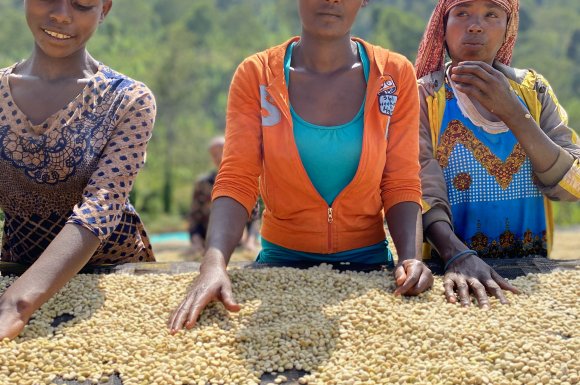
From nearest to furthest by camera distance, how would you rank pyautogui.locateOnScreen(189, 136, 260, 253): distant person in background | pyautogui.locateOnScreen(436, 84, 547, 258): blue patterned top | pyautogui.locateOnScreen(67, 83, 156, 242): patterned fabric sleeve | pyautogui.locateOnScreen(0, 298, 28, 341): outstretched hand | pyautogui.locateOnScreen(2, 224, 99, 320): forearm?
pyautogui.locateOnScreen(0, 298, 28, 341): outstretched hand, pyautogui.locateOnScreen(2, 224, 99, 320): forearm, pyautogui.locateOnScreen(67, 83, 156, 242): patterned fabric sleeve, pyautogui.locateOnScreen(436, 84, 547, 258): blue patterned top, pyautogui.locateOnScreen(189, 136, 260, 253): distant person in background

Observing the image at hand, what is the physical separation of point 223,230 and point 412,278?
2.30 feet

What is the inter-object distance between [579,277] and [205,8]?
5533 cm

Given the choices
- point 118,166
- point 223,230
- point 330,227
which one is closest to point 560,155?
point 330,227

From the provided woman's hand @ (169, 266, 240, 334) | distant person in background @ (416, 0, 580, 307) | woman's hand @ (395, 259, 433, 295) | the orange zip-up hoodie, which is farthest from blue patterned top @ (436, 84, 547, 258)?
woman's hand @ (169, 266, 240, 334)

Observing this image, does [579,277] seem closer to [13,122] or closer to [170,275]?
[170,275]

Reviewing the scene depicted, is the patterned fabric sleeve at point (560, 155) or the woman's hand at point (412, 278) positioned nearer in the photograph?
the woman's hand at point (412, 278)

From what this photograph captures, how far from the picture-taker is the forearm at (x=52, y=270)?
252cm

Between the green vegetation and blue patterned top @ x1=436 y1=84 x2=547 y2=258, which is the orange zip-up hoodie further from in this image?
the green vegetation

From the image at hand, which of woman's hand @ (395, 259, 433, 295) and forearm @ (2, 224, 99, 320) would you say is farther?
woman's hand @ (395, 259, 433, 295)

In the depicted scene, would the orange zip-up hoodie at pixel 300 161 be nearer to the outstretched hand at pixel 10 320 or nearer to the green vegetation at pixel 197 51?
the outstretched hand at pixel 10 320

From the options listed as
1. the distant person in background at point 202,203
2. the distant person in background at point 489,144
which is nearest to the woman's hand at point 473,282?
the distant person in background at point 489,144

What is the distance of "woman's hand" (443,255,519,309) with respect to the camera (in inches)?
109

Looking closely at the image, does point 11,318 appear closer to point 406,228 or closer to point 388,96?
point 406,228

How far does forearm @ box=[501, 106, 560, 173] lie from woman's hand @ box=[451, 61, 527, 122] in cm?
2
